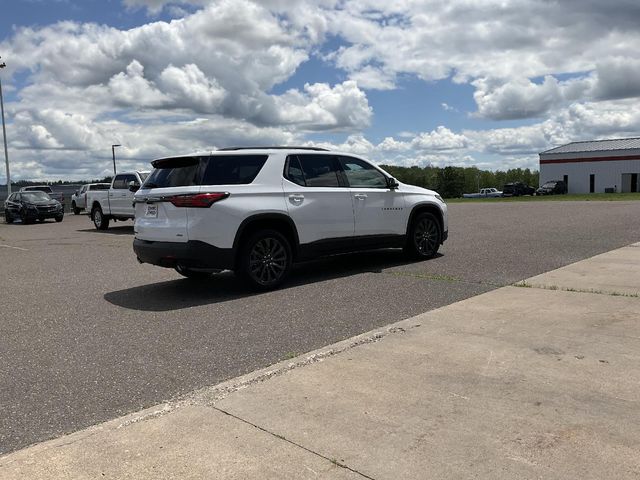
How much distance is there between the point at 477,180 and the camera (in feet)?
539

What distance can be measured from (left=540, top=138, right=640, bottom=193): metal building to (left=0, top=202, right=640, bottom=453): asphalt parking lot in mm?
65631

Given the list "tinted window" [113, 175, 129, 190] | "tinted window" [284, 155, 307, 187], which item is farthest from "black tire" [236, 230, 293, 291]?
"tinted window" [113, 175, 129, 190]

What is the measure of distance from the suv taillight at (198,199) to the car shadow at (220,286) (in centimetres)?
120

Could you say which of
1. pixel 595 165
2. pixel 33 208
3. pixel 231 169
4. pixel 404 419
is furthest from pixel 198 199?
pixel 595 165

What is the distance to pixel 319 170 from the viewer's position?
8555 mm

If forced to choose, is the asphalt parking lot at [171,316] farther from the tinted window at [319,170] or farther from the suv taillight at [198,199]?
the tinted window at [319,170]

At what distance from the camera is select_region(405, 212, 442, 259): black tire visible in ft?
32.1

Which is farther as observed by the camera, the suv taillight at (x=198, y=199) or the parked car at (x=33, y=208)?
the parked car at (x=33, y=208)

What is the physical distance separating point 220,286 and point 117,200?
1360 centimetres

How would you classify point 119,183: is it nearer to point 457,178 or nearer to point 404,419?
point 404,419

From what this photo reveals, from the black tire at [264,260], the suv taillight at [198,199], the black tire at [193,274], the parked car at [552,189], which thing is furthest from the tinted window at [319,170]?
the parked car at [552,189]

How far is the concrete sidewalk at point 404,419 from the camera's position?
3025mm

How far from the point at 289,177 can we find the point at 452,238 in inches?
248

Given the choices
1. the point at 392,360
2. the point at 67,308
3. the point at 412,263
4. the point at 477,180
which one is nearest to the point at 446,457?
the point at 392,360
